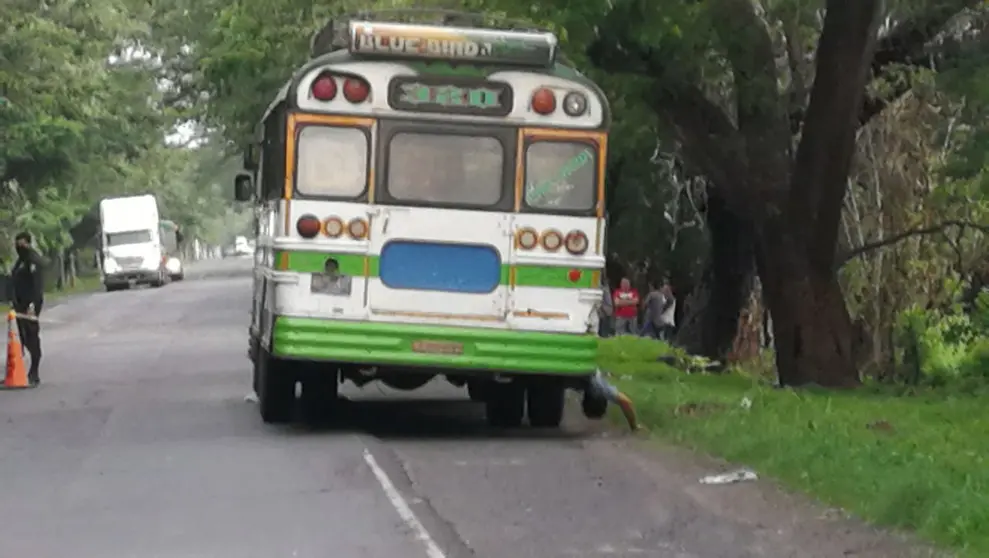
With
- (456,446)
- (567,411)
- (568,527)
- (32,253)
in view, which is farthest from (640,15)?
(568,527)

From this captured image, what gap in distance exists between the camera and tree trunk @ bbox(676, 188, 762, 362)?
94.5 ft

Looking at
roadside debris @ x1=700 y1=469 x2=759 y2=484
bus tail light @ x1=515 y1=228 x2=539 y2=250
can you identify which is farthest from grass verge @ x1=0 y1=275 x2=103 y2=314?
roadside debris @ x1=700 y1=469 x2=759 y2=484

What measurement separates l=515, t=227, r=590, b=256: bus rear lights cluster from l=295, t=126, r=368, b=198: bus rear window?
4.49 feet

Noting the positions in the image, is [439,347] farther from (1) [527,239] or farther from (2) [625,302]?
(2) [625,302]

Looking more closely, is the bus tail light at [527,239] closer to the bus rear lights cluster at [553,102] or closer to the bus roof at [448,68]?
the bus rear lights cluster at [553,102]

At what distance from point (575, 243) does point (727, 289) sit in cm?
1469

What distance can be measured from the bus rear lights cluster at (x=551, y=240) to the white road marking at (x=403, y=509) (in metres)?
2.27

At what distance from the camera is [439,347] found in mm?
15039

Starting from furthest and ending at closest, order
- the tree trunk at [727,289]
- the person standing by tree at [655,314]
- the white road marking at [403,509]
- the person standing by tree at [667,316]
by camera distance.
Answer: the person standing by tree at [667,316] < the person standing by tree at [655,314] < the tree trunk at [727,289] < the white road marking at [403,509]

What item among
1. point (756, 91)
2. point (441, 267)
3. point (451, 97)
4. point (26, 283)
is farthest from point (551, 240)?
point (26, 283)

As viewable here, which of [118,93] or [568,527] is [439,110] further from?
[118,93]

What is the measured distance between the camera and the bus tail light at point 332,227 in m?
14.9

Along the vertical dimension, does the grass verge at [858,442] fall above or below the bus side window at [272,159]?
below

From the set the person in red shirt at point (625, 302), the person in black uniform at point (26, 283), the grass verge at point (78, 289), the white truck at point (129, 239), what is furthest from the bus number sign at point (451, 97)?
the white truck at point (129, 239)
